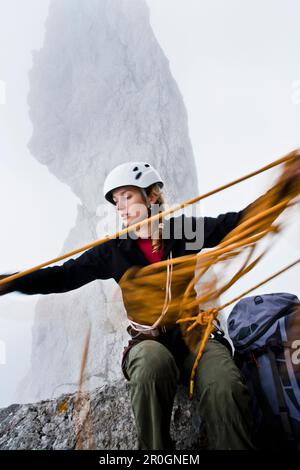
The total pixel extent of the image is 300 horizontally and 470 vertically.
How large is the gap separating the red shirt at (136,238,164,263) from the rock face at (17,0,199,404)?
812 centimetres

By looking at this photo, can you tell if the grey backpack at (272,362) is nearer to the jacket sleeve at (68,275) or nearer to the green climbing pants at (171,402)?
the green climbing pants at (171,402)

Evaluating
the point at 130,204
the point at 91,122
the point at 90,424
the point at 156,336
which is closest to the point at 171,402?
the point at 156,336

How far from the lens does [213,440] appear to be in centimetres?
100

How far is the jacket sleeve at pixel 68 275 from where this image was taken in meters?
1.27

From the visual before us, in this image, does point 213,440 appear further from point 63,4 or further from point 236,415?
point 63,4

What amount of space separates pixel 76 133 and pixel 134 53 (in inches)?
176

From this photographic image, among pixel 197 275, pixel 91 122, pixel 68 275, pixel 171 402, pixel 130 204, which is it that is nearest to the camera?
pixel 171 402

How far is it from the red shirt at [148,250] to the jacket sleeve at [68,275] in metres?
0.15

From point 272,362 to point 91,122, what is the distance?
44.4 feet

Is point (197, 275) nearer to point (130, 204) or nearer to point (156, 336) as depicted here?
point (156, 336)

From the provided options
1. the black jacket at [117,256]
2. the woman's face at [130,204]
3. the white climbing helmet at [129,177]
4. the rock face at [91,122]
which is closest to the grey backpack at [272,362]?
the black jacket at [117,256]

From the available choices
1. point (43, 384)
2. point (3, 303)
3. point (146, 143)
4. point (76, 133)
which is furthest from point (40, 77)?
point (3, 303)

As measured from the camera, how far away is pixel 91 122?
1339 cm

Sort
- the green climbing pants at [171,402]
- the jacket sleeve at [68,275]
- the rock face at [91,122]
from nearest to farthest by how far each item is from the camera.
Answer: the green climbing pants at [171,402] < the jacket sleeve at [68,275] < the rock face at [91,122]
